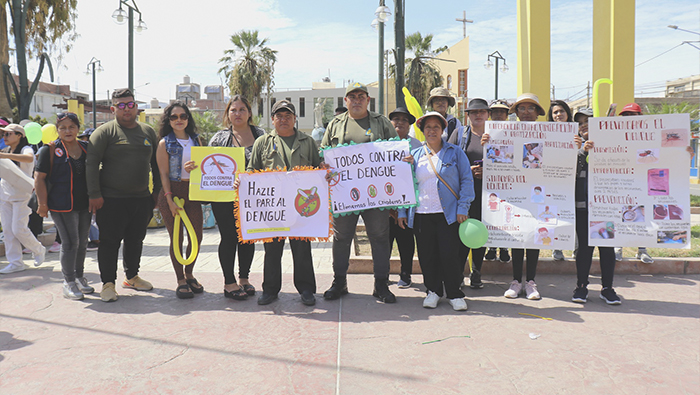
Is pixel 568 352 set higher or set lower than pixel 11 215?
lower

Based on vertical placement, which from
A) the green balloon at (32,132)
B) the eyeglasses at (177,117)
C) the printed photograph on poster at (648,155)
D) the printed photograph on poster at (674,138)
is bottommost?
the printed photograph on poster at (648,155)

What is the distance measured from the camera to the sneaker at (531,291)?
4.93m

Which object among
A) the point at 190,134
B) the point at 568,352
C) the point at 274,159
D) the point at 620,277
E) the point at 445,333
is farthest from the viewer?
the point at 620,277

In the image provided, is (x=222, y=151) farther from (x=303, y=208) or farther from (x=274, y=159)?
(x=303, y=208)

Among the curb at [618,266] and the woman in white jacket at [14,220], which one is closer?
the curb at [618,266]

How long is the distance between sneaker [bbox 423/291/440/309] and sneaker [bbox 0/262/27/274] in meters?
5.44

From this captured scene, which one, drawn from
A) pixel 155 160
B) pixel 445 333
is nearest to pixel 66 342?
pixel 155 160

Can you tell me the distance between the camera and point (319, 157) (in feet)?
16.3

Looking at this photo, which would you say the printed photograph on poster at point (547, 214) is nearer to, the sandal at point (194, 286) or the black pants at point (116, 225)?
the sandal at point (194, 286)

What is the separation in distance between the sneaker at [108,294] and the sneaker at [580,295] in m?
4.85

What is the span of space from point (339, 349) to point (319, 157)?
2.12 metres

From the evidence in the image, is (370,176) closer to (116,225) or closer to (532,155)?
(532,155)

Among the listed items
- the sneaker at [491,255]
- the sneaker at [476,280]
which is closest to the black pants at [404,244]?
the sneaker at [476,280]

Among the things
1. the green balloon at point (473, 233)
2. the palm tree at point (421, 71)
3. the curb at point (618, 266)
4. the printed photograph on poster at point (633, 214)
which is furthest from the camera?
the palm tree at point (421, 71)
